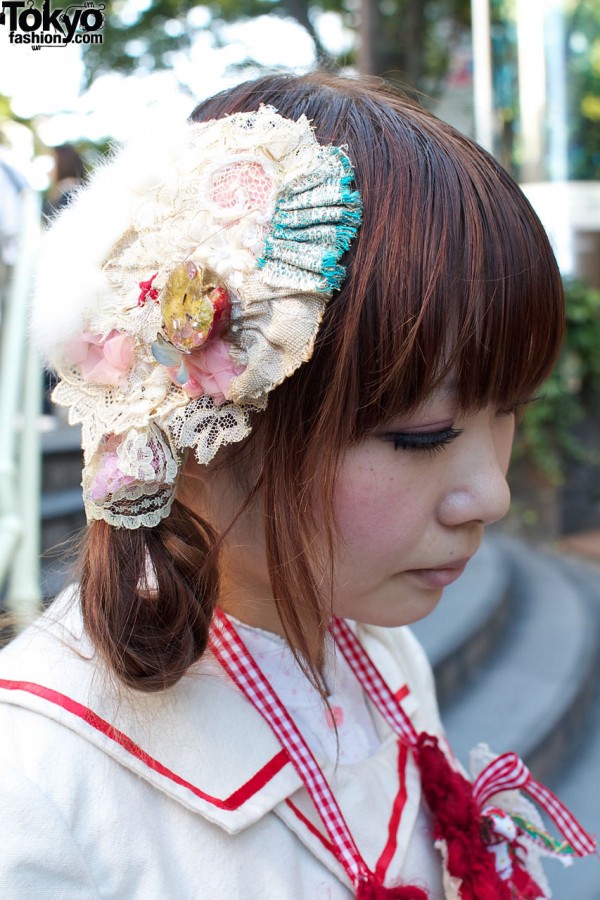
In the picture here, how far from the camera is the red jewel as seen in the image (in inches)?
37.5

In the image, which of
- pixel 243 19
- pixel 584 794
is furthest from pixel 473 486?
pixel 243 19

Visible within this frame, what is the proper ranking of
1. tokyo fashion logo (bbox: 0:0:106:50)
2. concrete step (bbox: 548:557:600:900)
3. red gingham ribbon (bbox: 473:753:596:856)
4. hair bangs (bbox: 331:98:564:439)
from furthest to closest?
1. concrete step (bbox: 548:557:600:900)
2. tokyo fashion logo (bbox: 0:0:106:50)
3. red gingham ribbon (bbox: 473:753:596:856)
4. hair bangs (bbox: 331:98:564:439)

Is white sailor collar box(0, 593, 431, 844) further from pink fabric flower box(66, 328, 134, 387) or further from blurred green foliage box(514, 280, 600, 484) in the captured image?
blurred green foliage box(514, 280, 600, 484)

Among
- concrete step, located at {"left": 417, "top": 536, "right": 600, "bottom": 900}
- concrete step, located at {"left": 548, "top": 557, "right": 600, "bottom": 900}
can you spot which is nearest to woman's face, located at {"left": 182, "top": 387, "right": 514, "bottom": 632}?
concrete step, located at {"left": 548, "top": 557, "right": 600, "bottom": 900}

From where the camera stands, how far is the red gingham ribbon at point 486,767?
49.7 inches

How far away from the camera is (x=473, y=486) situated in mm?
975

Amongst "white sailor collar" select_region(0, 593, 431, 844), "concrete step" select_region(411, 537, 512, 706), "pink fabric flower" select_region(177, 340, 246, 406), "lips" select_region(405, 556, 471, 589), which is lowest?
"concrete step" select_region(411, 537, 512, 706)

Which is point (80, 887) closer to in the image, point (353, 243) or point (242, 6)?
point (353, 243)

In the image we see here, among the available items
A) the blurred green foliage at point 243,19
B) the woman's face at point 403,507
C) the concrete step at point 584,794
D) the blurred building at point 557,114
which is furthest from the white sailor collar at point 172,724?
the blurred green foliage at point 243,19

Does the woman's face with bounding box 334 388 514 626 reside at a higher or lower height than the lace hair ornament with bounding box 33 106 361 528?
lower

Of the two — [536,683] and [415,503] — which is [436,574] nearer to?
[415,503]

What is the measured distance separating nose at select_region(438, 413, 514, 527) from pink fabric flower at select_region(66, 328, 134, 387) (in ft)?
1.37

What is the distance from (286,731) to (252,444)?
40cm

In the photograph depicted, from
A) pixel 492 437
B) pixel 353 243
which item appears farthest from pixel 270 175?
pixel 492 437
